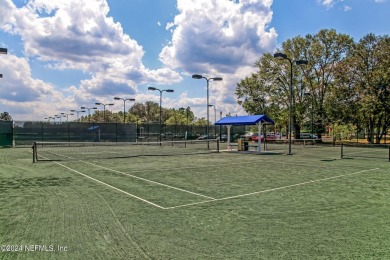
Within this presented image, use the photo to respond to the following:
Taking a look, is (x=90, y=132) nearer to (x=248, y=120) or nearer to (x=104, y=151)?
(x=104, y=151)

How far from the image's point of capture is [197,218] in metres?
7.30

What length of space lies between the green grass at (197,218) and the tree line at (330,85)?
34.8 m

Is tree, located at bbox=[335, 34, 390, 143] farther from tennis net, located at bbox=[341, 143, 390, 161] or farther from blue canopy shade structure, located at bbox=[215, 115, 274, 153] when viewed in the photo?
blue canopy shade structure, located at bbox=[215, 115, 274, 153]

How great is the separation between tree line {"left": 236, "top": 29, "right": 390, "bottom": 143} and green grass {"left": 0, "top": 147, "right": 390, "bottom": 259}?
34.8 meters

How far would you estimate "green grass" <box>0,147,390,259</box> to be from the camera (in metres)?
5.32

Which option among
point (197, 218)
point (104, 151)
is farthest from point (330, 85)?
point (197, 218)

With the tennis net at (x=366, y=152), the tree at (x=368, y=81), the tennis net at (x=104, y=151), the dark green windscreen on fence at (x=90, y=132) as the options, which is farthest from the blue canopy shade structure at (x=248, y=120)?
the tree at (x=368, y=81)

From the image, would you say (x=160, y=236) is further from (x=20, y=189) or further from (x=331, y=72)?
(x=331, y=72)

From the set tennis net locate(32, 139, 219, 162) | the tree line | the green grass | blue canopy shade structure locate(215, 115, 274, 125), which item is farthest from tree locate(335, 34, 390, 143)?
the green grass

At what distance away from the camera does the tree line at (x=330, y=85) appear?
140 ft

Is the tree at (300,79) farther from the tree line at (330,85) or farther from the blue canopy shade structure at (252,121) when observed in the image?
the blue canopy shade structure at (252,121)

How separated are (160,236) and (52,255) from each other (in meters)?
1.87

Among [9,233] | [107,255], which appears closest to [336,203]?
[107,255]

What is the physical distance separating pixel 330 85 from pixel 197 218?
47644 millimetres
